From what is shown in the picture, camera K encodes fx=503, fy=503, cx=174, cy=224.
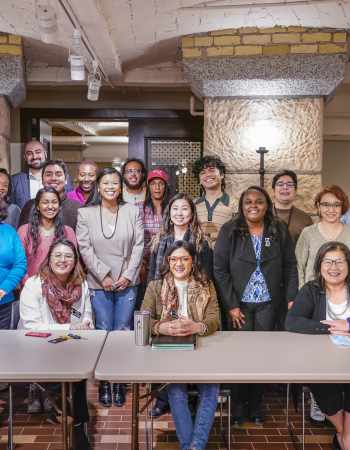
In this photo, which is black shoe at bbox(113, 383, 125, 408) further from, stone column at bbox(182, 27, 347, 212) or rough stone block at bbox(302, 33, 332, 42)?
rough stone block at bbox(302, 33, 332, 42)

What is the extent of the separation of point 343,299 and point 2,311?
2070 mm

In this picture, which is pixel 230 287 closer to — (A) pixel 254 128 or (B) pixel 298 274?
(B) pixel 298 274

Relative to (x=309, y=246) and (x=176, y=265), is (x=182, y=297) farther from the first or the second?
(x=309, y=246)

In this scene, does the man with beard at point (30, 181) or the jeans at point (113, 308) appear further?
the man with beard at point (30, 181)

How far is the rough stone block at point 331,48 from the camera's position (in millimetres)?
4023

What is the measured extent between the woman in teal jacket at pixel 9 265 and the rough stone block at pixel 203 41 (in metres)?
2.13

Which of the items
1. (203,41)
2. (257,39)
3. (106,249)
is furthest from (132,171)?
(257,39)

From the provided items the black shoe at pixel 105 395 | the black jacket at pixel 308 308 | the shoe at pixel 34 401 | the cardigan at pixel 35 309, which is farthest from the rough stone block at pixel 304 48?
the shoe at pixel 34 401

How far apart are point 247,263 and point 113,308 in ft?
3.17

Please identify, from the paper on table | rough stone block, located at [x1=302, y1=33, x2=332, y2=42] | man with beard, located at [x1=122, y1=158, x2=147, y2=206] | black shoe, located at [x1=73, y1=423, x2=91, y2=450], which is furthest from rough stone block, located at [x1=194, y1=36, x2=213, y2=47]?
black shoe, located at [x1=73, y1=423, x2=91, y2=450]

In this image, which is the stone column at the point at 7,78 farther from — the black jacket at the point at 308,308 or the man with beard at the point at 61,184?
the black jacket at the point at 308,308

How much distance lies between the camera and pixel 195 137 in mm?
6090

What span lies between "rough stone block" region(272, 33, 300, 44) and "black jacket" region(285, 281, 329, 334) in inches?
87.4

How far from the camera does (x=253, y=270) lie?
3.09 metres
